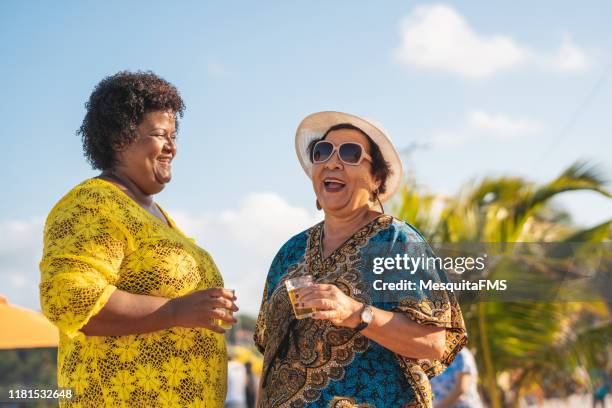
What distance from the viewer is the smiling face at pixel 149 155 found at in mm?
3398

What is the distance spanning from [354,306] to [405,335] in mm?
260

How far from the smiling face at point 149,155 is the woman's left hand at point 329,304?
1.08 meters

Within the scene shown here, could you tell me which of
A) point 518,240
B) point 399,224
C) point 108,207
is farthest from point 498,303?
point 108,207

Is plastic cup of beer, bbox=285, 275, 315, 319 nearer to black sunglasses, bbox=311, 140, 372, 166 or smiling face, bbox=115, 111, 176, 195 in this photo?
black sunglasses, bbox=311, 140, 372, 166

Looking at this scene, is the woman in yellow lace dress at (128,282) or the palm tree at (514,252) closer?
the woman in yellow lace dress at (128,282)

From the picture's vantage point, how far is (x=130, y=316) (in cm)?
293

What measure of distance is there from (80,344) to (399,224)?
1377 mm

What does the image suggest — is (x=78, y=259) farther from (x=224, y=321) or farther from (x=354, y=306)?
(x=354, y=306)

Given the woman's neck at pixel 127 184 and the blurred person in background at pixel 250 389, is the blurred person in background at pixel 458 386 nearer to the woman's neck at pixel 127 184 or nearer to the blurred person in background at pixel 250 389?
the woman's neck at pixel 127 184

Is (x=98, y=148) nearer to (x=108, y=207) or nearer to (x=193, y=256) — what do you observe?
(x=108, y=207)

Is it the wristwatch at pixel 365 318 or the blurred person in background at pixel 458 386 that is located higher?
the blurred person in background at pixel 458 386

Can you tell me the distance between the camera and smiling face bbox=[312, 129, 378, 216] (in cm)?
337

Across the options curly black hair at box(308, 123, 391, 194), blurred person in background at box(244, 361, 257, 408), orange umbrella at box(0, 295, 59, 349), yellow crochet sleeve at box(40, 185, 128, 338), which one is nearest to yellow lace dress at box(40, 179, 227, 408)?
yellow crochet sleeve at box(40, 185, 128, 338)

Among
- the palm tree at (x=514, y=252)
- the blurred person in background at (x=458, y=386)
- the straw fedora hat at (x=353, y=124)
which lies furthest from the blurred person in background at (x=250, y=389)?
the straw fedora hat at (x=353, y=124)
